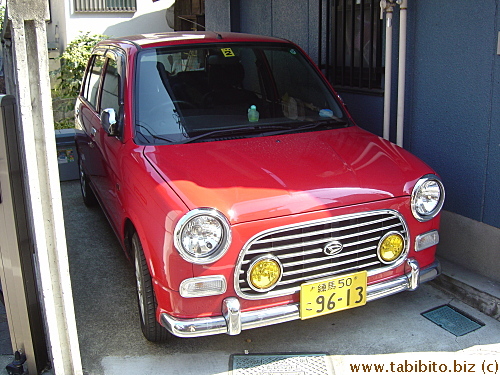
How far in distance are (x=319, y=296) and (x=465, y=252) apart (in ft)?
5.35

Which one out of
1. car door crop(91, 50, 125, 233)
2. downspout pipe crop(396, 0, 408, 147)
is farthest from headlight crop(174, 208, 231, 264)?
downspout pipe crop(396, 0, 408, 147)

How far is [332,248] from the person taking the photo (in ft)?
10.2

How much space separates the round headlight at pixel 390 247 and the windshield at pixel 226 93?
109 centimetres

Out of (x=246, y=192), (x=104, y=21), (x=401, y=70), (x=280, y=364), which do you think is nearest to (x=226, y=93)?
(x=246, y=192)

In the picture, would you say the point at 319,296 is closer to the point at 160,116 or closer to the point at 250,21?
the point at 160,116

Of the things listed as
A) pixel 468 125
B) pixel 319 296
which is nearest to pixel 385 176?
pixel 319 296

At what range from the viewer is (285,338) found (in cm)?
350

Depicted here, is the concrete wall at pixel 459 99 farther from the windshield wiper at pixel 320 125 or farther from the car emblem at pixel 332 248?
the car emblem at pixel 332 248

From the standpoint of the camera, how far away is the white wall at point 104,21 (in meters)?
13.7

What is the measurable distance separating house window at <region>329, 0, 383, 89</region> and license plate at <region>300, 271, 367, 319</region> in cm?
255

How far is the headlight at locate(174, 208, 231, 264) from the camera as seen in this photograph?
2850 mm

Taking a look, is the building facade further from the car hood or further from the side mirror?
the side mirror

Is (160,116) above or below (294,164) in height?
above

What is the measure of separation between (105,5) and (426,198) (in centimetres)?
1249
